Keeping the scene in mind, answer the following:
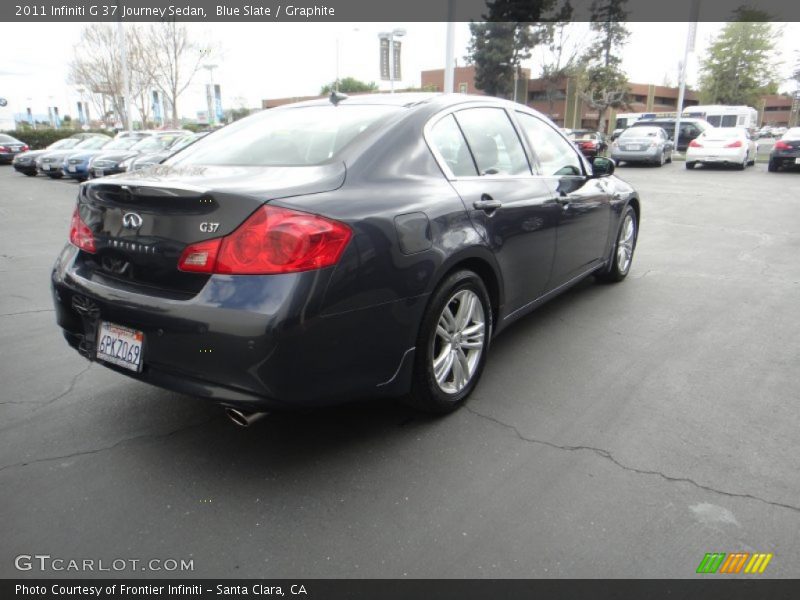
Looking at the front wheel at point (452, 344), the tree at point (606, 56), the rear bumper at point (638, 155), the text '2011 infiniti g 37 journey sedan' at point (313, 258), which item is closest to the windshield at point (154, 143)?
the text '2011 infiniti g 37 journey sedan' at point (313, 258)

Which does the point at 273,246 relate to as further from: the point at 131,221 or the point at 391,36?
the point at 391,36

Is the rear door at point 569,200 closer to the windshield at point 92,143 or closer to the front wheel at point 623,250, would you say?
the front wheel at point 623,250

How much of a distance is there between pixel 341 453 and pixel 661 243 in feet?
20.9

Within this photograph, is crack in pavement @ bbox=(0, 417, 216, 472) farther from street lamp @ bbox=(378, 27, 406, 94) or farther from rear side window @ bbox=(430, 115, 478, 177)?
street lamp @ bbox=(378, 27, 406, 94)

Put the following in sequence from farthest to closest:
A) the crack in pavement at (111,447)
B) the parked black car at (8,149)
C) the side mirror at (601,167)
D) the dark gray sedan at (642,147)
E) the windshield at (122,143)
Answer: the parked black car at (8,149) < the dark gray sedan at (642,147) < the windshield at (122,143) < the side mirror at (601,167) < the crack in pavement at (111,447)

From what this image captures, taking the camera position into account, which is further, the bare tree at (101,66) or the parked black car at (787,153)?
the bare tree at (101,66)

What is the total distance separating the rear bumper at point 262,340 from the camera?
88.7 inches

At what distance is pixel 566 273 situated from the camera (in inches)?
170

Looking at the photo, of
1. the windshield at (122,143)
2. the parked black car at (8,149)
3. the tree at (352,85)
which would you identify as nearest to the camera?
the windshield at (122,143)

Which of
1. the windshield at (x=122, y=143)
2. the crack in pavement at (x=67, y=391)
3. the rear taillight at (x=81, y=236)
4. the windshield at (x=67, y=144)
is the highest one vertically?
the rear taillight at (x=81, y=236)

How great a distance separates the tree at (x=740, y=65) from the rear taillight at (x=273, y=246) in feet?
215

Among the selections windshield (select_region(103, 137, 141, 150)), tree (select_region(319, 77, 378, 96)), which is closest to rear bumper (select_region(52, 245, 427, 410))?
windshield (select_region(103, 137, 141, 150))

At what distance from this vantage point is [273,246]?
2281mm

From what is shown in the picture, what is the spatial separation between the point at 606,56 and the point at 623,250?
172 feet
